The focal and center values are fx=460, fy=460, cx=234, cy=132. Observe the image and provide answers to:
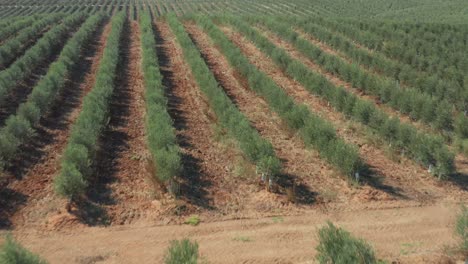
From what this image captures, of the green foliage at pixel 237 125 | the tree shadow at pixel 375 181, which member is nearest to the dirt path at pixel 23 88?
the green foliage at pixel 237 125

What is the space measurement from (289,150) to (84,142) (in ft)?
19.2

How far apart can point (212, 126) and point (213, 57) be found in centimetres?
1050

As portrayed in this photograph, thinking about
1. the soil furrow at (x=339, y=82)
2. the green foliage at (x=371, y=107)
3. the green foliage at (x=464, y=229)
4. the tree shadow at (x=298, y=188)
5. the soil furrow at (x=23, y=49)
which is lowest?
the soil furrow at (x=23, y=49)

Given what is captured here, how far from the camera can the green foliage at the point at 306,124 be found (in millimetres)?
Answer: 11852

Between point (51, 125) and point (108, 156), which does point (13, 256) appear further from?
point (51, 125)

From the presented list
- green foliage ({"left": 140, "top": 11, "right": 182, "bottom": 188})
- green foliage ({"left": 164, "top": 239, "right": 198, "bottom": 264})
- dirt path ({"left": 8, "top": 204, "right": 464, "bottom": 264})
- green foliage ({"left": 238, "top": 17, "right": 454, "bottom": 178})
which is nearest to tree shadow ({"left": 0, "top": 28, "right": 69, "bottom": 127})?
green foliage ({"left": 140, "top": 11, "right": 182, "bottom": 188})

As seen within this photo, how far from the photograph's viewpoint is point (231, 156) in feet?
43.1

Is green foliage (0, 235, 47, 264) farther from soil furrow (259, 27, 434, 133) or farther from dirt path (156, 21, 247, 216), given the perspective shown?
soil furrow (259, 27, 434, 133)

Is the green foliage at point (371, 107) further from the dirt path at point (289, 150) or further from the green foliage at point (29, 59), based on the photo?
the green foliage at point (29, 59)

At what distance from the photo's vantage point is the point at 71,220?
9.80 meters

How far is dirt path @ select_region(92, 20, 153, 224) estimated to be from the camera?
1043 centimetres

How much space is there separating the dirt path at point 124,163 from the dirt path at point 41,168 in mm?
1135

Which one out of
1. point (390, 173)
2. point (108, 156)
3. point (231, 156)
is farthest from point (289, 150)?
point (108, 156)

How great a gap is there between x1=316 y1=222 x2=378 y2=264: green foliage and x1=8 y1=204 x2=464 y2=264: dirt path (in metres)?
1.10
